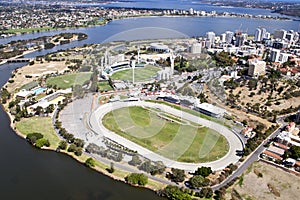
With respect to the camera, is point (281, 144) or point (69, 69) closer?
point (281, 144)

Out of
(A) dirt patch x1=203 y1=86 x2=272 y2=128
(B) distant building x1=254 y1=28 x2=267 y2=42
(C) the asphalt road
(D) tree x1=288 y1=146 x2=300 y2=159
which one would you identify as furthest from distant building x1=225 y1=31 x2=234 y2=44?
(D) tree x1=288 y1=146 x2=300 y2=159

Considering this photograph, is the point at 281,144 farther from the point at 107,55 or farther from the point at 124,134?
the point at 107,55

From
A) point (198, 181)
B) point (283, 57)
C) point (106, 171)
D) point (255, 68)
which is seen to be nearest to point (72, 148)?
point (106, 171)

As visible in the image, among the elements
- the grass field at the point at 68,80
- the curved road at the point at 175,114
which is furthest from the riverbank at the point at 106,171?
the grass field at the point at 68,80

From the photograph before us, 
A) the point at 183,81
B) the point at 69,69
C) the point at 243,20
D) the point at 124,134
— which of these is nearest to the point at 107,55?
the point at 69,69

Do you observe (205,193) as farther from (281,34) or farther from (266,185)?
(281,34)

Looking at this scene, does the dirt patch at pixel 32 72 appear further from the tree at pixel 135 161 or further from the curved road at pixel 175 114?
the tree at pixel 135 161
